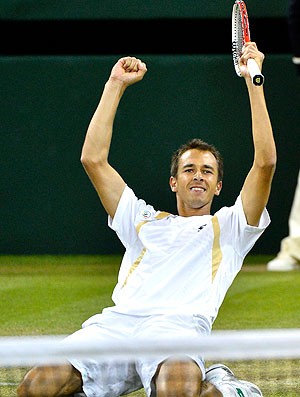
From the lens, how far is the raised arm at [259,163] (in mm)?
4320

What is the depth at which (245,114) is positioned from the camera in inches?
360

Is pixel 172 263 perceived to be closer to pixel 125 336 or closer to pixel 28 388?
pixel 125 336

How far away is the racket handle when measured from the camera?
421cm

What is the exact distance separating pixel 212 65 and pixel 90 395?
17.6 feet

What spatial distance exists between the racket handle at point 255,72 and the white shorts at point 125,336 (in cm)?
96

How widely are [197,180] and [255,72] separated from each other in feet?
1.82

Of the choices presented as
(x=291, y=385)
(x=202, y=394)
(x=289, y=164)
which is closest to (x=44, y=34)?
(x=289, y=164)

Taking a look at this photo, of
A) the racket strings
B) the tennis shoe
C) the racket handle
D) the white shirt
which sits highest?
the racket strings

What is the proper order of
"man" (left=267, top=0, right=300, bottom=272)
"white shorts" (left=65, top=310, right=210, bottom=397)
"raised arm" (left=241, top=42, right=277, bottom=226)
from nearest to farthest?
"white shorts" (left=65, top=310, right=210, bottom=397)
"raised arm" (left=241, top=42, right=277, bottom=226)
"man" (left=267, top=0, right=300, bottom=272)

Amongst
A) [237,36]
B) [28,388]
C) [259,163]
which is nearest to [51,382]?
[28,388]

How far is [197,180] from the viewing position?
15.0 feet

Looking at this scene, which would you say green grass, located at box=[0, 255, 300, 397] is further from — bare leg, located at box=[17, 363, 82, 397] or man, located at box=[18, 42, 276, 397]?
bare leg, located at box=[17, 363, 82, 397]

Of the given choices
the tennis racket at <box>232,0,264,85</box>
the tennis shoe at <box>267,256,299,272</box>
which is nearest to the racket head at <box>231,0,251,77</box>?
the tennis racket at <box>232,0,264,85</box>

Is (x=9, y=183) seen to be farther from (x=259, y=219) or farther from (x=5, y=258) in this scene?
(x=259, y=219)
